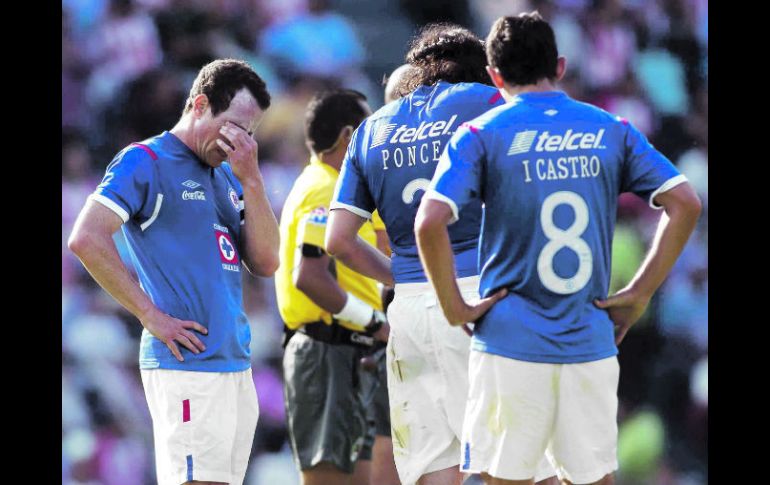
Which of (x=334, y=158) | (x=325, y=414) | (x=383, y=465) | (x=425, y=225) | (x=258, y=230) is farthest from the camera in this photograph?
(x=383, y=465)

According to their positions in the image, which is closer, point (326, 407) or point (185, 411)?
point (185, 411)

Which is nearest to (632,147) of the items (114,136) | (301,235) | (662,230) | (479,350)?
(662,230)

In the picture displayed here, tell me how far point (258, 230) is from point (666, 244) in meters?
1.53

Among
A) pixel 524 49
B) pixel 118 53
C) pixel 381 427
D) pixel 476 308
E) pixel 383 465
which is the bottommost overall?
pixel 383 465

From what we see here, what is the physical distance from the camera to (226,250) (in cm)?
415

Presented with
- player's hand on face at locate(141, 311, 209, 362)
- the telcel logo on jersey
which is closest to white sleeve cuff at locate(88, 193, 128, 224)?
the telcel logo on jersey

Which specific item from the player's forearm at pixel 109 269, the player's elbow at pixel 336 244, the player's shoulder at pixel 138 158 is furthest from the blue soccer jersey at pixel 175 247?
the player's elbow at pixel 336 244

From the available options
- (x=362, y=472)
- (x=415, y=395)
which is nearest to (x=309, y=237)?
(x=362, y=472)

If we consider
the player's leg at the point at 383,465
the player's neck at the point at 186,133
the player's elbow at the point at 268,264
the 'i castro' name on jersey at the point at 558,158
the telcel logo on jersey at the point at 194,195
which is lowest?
the player's leg at the point at 383,465

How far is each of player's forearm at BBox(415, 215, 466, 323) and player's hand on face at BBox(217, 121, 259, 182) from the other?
37.5 inches

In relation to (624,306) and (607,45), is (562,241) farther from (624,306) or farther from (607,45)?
(607,45)

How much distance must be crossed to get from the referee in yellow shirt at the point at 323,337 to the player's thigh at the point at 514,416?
1962 millimetres

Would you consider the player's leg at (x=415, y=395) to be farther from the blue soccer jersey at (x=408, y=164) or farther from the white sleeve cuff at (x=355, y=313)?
the white sleeve cuff at (x=355, y=313)

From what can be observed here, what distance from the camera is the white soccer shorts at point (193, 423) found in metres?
3.90
